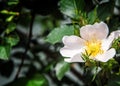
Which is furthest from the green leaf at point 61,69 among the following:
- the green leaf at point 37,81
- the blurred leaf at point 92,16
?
the blurred leaf at point 92,16

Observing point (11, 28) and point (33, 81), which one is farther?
point (33, 81)

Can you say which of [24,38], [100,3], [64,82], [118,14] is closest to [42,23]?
[24,38]

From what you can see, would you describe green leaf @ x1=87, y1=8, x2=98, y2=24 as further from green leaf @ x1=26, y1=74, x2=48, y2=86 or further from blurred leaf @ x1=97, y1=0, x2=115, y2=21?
green leaf @ x1=26, y1=74, x2=48, y2=86

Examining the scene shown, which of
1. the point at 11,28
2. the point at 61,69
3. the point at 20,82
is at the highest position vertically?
the point at 11,28

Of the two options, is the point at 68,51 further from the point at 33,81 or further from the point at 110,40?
the point at 33,81

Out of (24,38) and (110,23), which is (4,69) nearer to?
(24,38)

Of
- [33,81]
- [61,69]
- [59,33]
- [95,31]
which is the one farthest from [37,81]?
[95,31]
